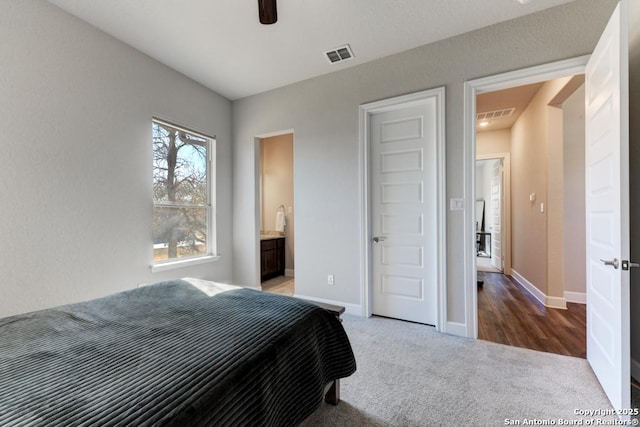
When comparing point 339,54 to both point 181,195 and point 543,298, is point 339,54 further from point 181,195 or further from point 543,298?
point 543,298

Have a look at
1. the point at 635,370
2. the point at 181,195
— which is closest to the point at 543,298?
the point at 635,370

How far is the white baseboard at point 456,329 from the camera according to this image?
2.48 metres

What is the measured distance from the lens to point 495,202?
5.72m

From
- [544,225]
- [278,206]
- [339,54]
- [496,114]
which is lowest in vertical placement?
[544,225]

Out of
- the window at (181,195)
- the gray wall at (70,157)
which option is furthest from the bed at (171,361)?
the window at (181,195)

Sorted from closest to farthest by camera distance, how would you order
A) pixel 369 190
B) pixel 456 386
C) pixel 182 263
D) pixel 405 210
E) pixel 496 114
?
pixel 456 386, pixel 405 210, pixel 369 190, pixel 182 263, pixel 496 114

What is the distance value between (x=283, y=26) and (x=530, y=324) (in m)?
3.72

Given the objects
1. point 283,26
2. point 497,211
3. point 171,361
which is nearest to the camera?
point 171,361

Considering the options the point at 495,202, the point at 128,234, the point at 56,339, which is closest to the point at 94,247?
the point at 128,234

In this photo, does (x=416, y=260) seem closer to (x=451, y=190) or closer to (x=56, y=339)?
(x=451, y=190)

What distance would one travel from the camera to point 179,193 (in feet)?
10.7

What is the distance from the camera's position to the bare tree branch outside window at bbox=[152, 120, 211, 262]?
119 inches

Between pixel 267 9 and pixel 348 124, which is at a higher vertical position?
pixel 267 9

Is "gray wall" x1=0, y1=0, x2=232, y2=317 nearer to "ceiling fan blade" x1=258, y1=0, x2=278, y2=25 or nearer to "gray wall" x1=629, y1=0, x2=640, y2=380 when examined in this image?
"ceiling fan blade" x1=258, y1=0, x2=278, y2=25
